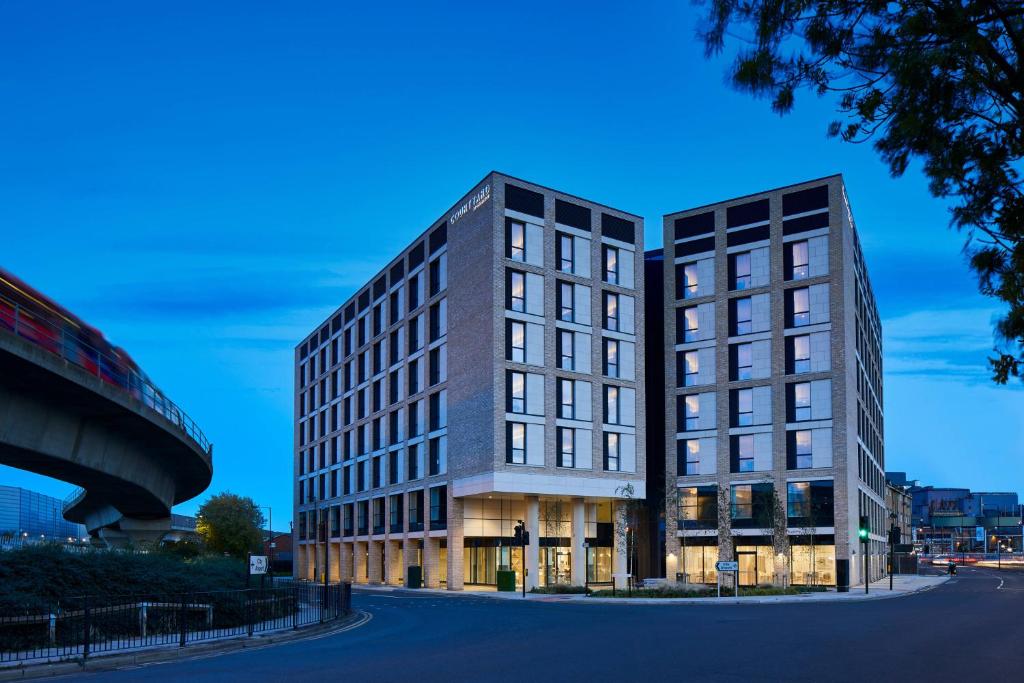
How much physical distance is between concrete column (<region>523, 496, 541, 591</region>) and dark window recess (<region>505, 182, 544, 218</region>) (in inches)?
701

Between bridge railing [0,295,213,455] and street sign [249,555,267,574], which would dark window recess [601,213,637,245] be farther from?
street sign [249,555,267,574]

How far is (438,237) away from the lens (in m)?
70.7

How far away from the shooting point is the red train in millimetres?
24013

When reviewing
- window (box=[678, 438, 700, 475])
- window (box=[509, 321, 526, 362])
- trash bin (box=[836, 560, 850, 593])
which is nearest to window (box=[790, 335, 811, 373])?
window (box=[678, 438, 700, 475])

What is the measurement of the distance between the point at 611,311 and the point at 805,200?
570 inches

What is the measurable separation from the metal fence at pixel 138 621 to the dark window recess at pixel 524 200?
118ft

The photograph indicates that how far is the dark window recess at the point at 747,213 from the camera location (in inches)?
2692

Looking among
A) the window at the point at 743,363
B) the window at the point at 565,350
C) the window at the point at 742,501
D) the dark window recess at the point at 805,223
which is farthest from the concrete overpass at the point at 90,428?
the dark window recess at the point at 805,223

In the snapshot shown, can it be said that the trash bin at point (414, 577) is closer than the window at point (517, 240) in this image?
No

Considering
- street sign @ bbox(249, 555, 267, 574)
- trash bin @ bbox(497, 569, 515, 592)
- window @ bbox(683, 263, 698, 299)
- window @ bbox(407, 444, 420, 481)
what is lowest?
trash bin @ bbox(497, 569, 515, 592)

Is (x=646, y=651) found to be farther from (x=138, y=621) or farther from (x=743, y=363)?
(x=743, y=363)

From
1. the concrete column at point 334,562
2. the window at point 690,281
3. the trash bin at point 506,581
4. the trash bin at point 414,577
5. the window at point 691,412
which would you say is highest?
the window at point 690,281

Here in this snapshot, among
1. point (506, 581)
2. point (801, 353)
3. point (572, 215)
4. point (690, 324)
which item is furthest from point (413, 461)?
point (801, 353)

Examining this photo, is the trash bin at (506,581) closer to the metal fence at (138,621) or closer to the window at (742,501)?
the window at (742,501)
